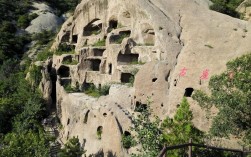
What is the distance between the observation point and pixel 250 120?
14031 millimetres

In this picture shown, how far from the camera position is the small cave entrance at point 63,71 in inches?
1537

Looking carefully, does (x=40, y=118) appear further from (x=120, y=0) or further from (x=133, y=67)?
(x=120, y=0)

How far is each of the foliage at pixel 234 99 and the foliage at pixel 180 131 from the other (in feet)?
3.79

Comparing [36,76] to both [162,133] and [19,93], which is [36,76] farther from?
[162,133]

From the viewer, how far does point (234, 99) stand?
1371cm

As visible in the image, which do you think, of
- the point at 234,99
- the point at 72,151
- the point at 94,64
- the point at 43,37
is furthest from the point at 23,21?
the point at 234,99

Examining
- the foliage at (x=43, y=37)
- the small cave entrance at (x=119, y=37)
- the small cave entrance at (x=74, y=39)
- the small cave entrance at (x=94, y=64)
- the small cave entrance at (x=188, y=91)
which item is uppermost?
the foliage at (x=43, y=37)

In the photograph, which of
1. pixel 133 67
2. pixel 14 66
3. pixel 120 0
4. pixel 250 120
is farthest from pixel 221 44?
pixel 14 66

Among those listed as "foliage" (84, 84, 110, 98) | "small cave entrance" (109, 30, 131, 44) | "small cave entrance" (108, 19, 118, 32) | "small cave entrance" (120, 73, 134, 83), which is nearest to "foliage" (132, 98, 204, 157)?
"foliage" (84, 84, 110, 98)

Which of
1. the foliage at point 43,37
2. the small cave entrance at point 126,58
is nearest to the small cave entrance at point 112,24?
the small cave entrance at point 126,58

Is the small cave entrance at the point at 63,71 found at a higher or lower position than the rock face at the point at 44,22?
lower

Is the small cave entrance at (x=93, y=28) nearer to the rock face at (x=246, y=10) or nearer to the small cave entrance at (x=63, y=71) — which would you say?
the small cave entrance at (x=63, y=71)

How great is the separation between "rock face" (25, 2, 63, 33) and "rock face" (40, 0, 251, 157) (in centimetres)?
4191

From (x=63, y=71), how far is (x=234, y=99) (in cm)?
2858
